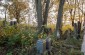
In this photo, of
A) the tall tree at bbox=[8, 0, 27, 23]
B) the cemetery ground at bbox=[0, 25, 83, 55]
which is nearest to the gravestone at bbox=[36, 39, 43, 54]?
the cemetery ground at bbox=[0, 25, 83, 55]

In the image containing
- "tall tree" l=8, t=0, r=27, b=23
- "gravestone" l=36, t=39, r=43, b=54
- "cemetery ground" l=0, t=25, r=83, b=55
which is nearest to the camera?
"gravestone" l=36, t=39, r=43, b=54

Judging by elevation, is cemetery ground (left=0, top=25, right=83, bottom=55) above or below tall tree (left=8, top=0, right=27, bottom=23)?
below

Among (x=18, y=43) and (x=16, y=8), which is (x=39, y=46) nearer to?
(x=18, y=43)


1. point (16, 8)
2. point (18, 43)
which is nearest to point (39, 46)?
point (18, 43)

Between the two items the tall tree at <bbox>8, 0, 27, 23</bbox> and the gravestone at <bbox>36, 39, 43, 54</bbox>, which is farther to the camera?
the tall tree at <bbox>8, 0, 27, 23</bbox>

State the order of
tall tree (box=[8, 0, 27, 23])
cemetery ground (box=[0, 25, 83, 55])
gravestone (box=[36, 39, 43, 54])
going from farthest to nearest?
tall tree (box=[8, 0, 27, 23])
cemetery ground (box=[0, 25, 83, 55])
gravestone (box=[36, 39, 43, 54])

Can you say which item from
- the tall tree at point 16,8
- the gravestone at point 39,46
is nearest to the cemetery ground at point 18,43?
the gravestone at point 39,46

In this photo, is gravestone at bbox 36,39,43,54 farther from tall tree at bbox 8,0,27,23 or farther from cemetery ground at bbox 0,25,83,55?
tall tree at bbox 8,0,27,23

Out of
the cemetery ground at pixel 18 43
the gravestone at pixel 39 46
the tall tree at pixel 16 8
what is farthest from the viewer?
the tall tree at pixel 16 8

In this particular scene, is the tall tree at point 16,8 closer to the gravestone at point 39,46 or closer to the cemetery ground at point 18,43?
the cemetery ground at point 18,43

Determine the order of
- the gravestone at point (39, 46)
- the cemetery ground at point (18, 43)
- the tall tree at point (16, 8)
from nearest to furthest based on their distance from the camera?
1. the gravestone at point (39, 46)
2. the cemetery ground at point (18, 43)
3. the tall tree at point (16, 8)

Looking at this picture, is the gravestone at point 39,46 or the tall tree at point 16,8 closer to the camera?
the gravestone at point 39,46

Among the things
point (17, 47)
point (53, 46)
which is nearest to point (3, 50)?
point (17, 47)

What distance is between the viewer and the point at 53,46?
912 centimetres
